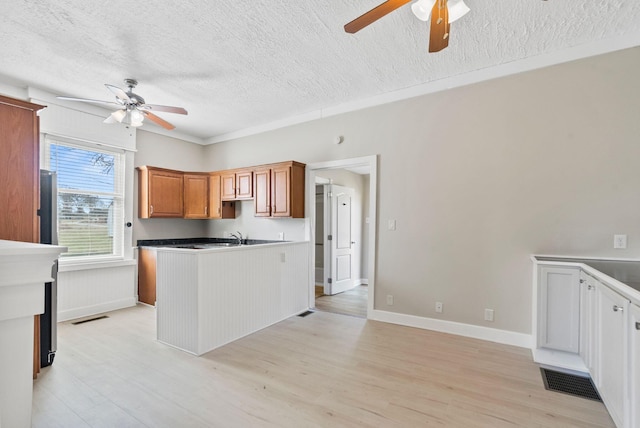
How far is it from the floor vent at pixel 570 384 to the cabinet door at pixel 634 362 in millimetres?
837

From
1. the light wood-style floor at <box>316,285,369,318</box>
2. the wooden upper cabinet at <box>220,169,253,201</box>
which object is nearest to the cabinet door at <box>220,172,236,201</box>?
the wooden upper cabinet at <box>220,169,253,201</box>

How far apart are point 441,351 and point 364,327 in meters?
0.97

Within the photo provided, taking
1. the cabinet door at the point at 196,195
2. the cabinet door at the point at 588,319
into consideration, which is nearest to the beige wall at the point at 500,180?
the cabinet door at the point at 588,319

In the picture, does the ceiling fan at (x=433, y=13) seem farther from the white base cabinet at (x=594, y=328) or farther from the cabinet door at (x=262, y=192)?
the cabinet door at (x=262, y=192)

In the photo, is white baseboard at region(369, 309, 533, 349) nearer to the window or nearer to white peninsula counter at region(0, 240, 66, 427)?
white peninsula counter at region(0, 240, 66, 427)

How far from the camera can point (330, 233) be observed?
5637mm

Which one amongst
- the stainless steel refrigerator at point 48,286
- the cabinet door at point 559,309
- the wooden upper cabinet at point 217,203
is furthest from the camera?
the wooden upper cabinet at point 217,203

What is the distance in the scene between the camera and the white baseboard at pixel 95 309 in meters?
4.13

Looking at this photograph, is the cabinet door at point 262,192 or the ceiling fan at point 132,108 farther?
the cabinet door at point 262,192

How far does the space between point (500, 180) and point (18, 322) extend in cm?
382

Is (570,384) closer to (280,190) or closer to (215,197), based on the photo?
(280,190)

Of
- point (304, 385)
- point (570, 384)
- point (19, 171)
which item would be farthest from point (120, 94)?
point (570, 384)

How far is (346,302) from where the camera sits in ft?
16.7

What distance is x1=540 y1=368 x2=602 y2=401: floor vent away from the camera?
91.4 inches
